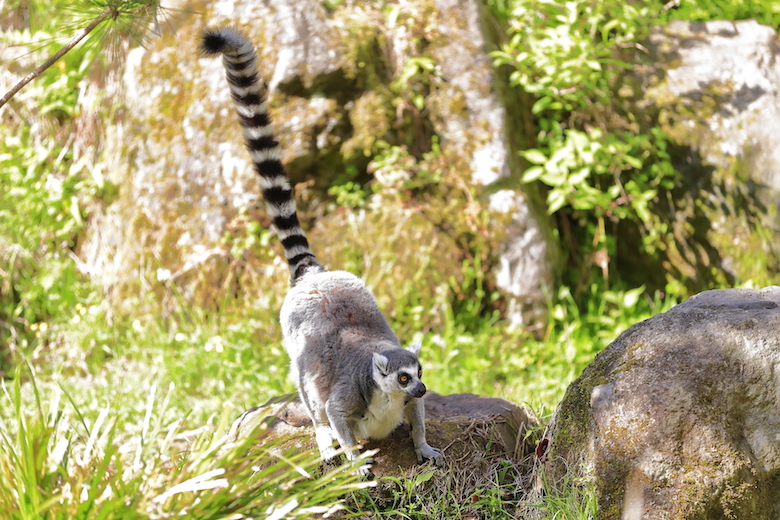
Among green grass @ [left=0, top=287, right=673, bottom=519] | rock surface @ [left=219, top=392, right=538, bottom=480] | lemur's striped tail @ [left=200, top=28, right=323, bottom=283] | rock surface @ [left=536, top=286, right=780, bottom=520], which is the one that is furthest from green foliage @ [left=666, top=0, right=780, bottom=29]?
rock surface @ [left=536, top=286, right=780, bottom=520]

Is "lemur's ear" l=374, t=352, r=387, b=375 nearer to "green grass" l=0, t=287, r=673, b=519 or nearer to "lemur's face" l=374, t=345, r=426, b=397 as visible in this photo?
"lemur's face" l=374, t=345, r=426, b=397

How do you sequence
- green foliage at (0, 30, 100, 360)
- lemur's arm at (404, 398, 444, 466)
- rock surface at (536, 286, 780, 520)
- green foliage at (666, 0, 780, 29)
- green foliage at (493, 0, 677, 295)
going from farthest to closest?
green foliage at (666, 0, 780, 29)
green foliage at (0, 30, 100, 360)
green foliage at (493, 0, 677, 295)
lemur's arm at (404, 398, 444, 466)
rock surface at (536, 286, 780, 520)

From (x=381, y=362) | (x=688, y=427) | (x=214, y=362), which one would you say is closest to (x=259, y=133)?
(x=381, y=362)

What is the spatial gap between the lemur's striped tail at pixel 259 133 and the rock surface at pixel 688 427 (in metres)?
1.74

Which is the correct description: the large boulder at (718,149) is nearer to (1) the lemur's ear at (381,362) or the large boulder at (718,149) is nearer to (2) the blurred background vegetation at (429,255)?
(2) the blurred background vegetation at (429,255)

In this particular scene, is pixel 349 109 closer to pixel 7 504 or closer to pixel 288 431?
pixel 288 431

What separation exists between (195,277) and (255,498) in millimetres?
3395

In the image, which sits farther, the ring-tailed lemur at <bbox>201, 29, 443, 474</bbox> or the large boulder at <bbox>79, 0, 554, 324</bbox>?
the large boulder at <bbox>79, 0, 554, 324</bbox>

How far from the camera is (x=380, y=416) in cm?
284

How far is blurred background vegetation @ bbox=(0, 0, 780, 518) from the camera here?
16.1ft

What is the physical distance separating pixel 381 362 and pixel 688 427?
115 cm

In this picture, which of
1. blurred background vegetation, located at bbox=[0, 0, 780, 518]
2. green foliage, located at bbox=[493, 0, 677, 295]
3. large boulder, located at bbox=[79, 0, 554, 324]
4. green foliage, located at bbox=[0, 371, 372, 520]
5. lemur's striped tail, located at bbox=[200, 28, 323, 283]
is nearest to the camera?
green foliage, located at bbox=[0, 371, 372, 520]

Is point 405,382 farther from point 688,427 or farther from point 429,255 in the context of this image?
point 429,255

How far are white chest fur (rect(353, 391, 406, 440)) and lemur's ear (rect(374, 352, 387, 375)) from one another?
4.8 inches
